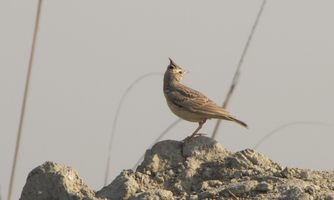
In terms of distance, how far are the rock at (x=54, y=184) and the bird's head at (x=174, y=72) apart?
11.8 ft

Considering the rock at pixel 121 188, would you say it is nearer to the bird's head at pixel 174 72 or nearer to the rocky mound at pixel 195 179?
the rocky mound at pixel 195 179

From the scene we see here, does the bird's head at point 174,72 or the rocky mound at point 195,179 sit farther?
the bird's head at point 174,72

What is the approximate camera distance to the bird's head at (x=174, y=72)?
11.9 metres

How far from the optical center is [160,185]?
28.8 ft

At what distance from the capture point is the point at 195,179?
877 cm

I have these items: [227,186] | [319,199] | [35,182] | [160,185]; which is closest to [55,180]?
[35,182]

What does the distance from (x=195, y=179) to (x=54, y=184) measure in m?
1.32

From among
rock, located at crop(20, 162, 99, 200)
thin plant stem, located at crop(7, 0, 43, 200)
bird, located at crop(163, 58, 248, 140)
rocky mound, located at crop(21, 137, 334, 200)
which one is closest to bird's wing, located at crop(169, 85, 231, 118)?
bird, located at crop(163, 58, 248, 140)

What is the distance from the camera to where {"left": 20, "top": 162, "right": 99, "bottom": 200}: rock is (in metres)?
8.34

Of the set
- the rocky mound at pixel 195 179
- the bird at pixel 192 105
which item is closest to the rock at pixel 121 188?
the rocky mound at pixel 195 179

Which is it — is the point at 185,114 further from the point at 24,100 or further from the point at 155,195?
the point at 24,100

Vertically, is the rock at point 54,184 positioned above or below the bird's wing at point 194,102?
below

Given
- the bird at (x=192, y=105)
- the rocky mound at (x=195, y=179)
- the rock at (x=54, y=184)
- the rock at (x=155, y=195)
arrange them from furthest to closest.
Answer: the bird at (x=192, y=105) < the rock at (x=54, y=184) < the rocky mound at (x=195, y=179) < the rock at (x=155, y=195)

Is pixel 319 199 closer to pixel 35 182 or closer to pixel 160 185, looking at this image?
pixel 160 185
